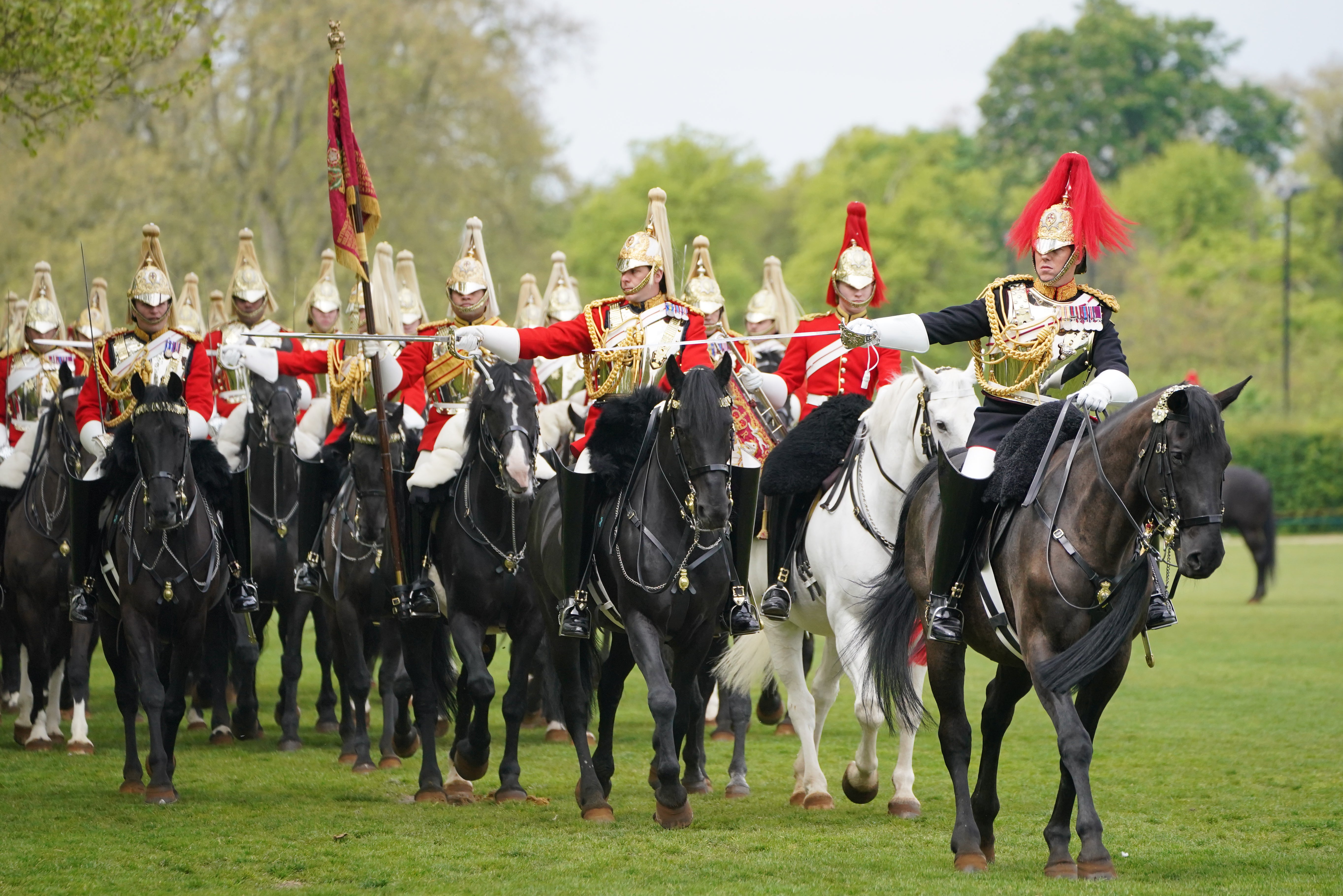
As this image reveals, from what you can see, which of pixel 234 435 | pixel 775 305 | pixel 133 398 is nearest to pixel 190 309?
pixel 234 435

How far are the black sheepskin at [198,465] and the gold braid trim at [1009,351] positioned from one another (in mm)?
4561

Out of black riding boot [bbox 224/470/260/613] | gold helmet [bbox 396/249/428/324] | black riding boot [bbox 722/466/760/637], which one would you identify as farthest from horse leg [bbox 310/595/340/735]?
black riding boot [bbox 722/466/760/637]

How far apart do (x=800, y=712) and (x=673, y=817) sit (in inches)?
51.8

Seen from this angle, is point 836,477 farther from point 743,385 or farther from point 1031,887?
point 1031,887

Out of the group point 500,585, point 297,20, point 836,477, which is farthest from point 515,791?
point 297,20

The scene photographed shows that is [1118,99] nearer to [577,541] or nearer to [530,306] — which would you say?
[530,306]

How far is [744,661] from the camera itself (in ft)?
32.4

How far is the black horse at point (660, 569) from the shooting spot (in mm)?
7848

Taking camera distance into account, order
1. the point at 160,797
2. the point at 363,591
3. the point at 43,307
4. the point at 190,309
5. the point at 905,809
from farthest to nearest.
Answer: the point at 43,307
the point at 190,309
the point at 363,591
the point at 160,797
the point at 905,809

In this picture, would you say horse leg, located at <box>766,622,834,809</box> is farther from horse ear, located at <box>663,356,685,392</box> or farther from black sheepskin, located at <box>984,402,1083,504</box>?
black sheepskin, located at <box>984,402,1083,504</box>

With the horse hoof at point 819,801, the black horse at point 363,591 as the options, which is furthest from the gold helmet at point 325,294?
the horse hoof at point 819,801

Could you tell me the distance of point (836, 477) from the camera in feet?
31.5

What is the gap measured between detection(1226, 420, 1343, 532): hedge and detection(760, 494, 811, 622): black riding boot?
3445 centimetres

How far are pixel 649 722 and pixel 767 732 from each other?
98cm
